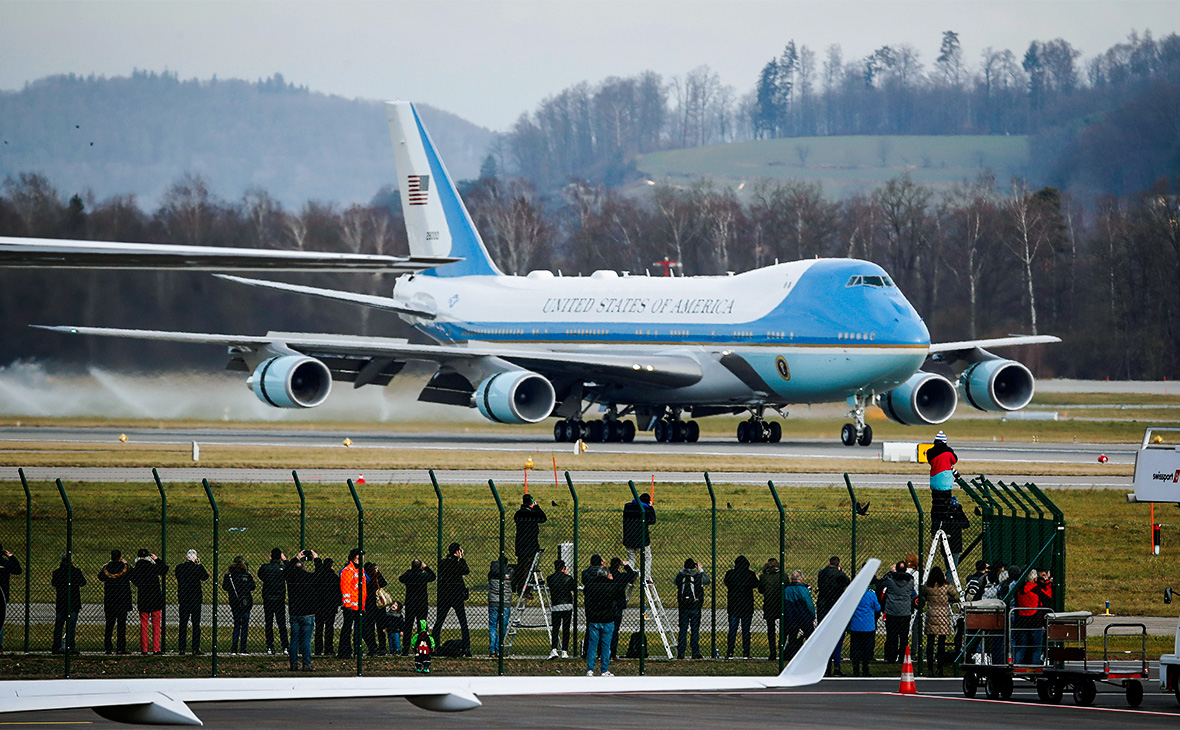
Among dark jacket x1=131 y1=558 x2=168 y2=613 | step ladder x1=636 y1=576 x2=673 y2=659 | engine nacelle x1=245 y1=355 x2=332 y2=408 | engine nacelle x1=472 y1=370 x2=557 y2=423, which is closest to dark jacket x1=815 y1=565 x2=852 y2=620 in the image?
step ladder x1=636 y1=576 x2=673 y2=659

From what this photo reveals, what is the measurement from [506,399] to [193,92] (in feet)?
331

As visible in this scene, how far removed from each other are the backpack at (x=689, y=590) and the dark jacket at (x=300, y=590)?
393 centimetres

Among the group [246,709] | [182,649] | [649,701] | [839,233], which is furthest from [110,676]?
[839,233]

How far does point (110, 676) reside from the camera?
1565 cm

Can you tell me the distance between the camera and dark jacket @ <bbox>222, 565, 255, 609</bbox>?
667 inches

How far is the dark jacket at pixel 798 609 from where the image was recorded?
1677 cm

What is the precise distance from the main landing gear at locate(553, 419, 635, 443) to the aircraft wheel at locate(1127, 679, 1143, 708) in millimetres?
27409

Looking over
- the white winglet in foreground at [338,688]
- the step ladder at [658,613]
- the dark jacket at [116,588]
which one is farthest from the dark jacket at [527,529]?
the white winglet in foreground at [338,688]

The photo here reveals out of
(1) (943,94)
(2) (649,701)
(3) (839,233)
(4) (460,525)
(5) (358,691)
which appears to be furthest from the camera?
(1) (943,94)

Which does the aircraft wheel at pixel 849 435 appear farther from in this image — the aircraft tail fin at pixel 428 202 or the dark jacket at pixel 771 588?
the dark jacket at pixel 771 588

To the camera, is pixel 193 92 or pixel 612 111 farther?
pixel 612 111

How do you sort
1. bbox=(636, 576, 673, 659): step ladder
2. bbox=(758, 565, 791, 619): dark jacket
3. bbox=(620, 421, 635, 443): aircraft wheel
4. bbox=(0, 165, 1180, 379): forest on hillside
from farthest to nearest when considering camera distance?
bbox=(0, 165, 1180, 379): forest on hillside
bbox=(620, 421, 635, 443): aircraft wheel
bbox=(636, 576, 673, 659): step ladder
bbox=(758, 565, 791, 619): dark jacket

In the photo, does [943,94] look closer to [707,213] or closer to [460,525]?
[707,213]

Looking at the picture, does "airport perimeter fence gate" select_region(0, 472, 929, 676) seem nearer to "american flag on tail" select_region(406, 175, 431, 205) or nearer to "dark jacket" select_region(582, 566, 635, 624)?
"dark jacket" select_region(582, 566, 635, 624)
